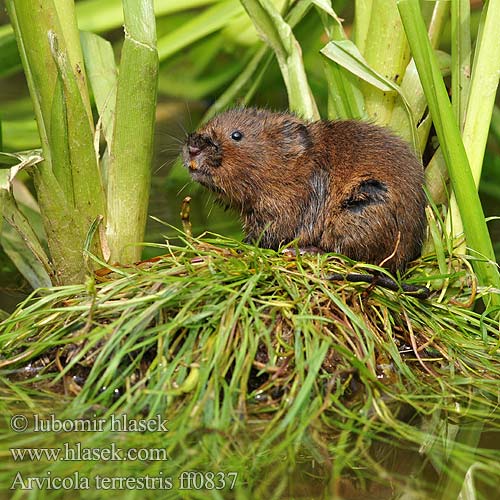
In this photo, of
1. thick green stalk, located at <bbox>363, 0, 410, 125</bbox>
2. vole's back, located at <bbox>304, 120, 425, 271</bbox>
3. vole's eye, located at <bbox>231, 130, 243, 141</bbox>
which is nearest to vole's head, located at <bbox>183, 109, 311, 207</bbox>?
vole's eye, located at <bbox>231, 130, 243, 141</bbox>

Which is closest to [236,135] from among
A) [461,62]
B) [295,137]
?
[295,137]

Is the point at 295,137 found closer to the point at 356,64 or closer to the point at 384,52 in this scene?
the point at 356,64

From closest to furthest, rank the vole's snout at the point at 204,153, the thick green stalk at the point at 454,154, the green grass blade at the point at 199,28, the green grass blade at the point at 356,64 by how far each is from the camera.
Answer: the thick green stalk at the point at 454,154 → the vole's snout at the point at 204,153 → the green grass blade at the point at 356,64 → the green grass blade at the point at 199,28

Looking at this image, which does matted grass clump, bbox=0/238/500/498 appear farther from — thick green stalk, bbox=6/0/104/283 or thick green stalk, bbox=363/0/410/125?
thick green stalk, bbox=363/0/410/125

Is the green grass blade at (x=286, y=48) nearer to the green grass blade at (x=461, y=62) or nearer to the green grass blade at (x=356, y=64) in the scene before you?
the green grass blade at (x=356, y=64)

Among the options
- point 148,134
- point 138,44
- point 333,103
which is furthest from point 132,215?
point 333,103

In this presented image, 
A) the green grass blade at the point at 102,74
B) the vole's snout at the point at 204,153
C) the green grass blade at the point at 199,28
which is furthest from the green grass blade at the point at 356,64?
the green grass blade at the point at 199,28
